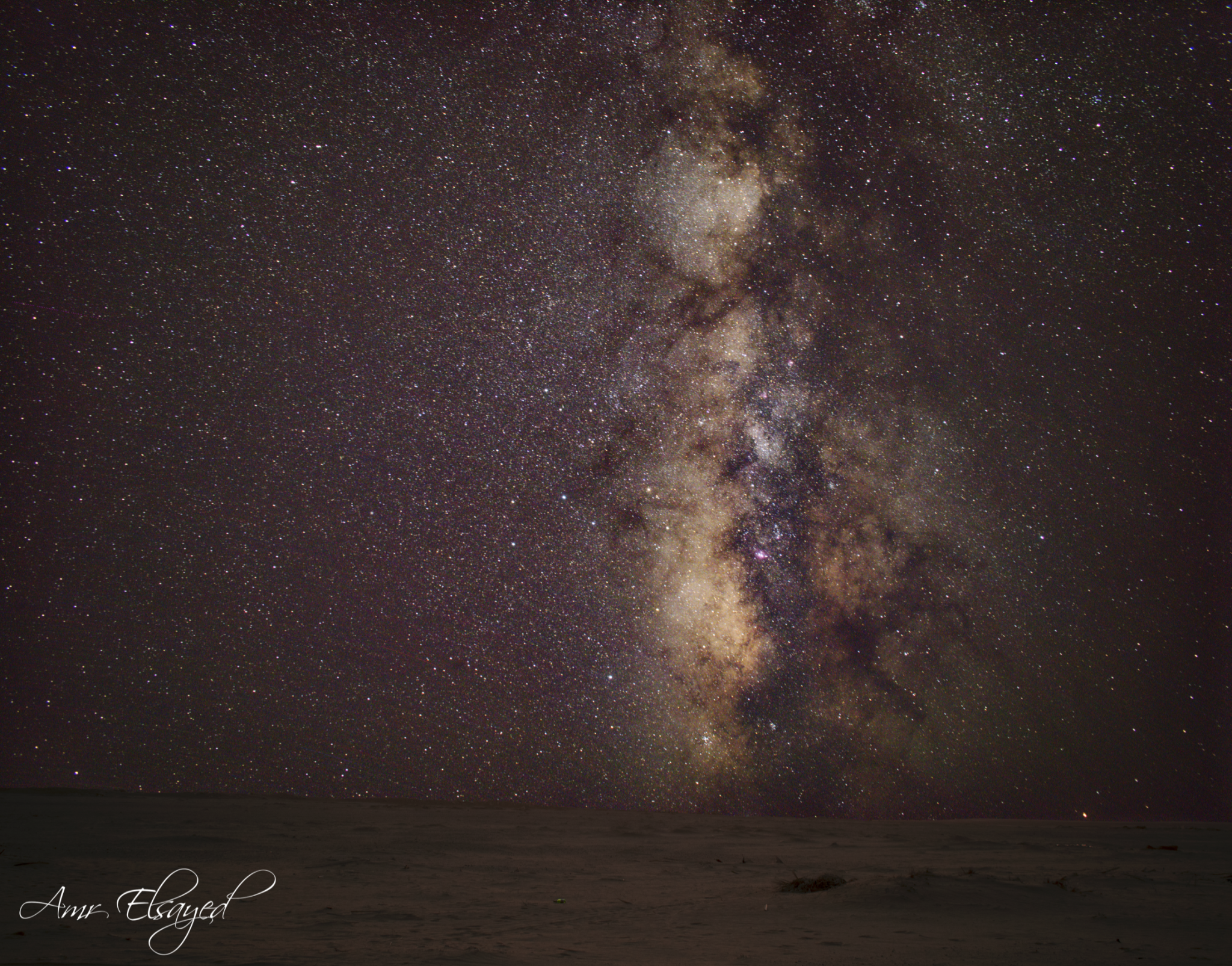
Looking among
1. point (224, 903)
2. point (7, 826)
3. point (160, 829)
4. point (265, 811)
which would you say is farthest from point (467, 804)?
point (224, 903)

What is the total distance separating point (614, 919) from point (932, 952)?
5.77ft

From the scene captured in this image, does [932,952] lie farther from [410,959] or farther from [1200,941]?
[410,959]

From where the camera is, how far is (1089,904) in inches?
197
